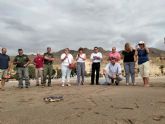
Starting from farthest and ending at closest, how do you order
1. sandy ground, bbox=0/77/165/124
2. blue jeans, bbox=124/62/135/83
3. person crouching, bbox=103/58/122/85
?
person crouching, bbox=103/58/122/85, blue jeans, bbox=124/62/135/83, sandy ground, bbox=0/77/165/124

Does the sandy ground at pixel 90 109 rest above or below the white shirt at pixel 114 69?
below

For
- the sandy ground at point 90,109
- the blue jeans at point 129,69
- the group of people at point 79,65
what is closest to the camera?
the sandy ground at point 90,109

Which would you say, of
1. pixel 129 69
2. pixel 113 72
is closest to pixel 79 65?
pixel 113 72

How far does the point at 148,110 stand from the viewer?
8.14m

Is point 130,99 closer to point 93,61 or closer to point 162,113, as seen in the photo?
point 162,113

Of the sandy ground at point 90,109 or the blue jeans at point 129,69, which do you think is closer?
the sandy ground at point 90,109

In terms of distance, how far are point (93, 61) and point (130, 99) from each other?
630cm

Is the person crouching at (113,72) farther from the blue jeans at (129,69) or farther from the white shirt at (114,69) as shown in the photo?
the blue jeans at (129,69)

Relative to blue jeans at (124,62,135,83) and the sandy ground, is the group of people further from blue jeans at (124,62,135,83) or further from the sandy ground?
the sandy ground

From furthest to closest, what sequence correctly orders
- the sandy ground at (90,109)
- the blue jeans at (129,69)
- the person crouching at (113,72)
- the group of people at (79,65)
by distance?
the person crouching at (113,72) → the group of people at (79,65) → the blue jeans at (129,69) → the sandy ground at (90,109)

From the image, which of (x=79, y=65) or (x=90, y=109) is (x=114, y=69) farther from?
(x=90, y=109)

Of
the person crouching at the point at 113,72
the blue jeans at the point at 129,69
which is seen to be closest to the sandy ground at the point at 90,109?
the blue jeans at the point at 129,69

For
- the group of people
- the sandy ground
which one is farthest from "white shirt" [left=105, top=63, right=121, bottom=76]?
the sandy ground

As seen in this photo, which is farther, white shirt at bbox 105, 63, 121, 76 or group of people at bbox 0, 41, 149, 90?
white shirt at bbox 105, 63, 121, 76
